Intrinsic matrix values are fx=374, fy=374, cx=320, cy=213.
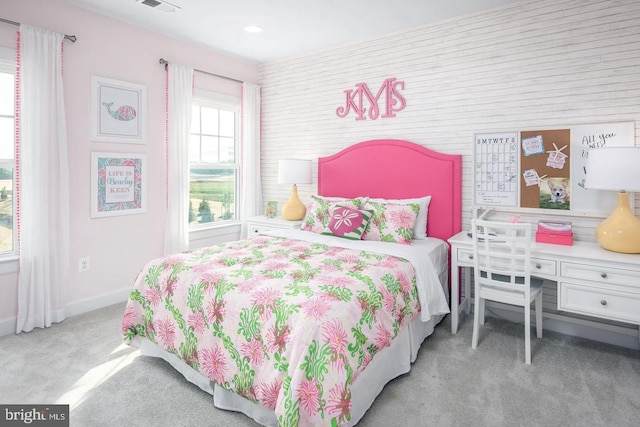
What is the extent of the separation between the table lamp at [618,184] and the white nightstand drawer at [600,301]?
33 cm

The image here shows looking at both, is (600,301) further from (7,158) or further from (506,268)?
(7,158)

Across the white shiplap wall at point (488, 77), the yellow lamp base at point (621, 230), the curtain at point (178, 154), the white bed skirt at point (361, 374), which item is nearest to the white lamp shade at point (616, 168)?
the yellow lamp base at point (621, 230)

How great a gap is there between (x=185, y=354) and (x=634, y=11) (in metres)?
3.79

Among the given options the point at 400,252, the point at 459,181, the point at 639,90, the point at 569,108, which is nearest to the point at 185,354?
the point at 400,252

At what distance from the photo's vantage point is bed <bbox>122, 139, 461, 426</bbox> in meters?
1.65

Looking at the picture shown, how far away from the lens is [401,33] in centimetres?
368

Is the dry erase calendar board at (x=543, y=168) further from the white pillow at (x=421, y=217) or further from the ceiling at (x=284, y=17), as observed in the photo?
the ceiling at (x=284, y=17)

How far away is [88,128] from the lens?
3.27m

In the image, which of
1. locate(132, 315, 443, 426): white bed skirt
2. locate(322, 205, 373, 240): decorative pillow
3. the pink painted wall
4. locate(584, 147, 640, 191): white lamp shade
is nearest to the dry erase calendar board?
locate(584, 147, 640, 191): white lamp shade

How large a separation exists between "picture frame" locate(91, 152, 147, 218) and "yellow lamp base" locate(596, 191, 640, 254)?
3885 mm

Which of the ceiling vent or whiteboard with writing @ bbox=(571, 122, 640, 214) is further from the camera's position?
the ceiling vent

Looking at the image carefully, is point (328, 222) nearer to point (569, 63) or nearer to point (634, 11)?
point (569, 63)

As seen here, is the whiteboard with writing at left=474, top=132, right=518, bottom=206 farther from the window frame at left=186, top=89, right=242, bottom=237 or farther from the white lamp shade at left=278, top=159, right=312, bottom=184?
the window frame at left=186, top=89, right=242, bottom=237
